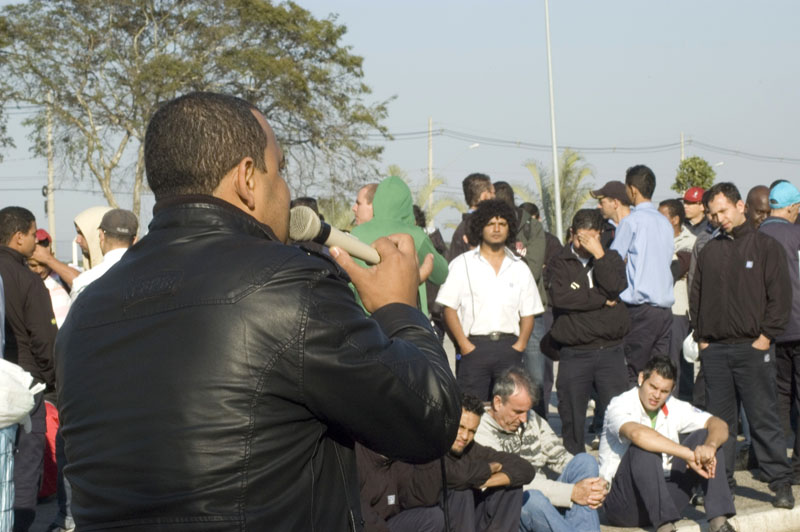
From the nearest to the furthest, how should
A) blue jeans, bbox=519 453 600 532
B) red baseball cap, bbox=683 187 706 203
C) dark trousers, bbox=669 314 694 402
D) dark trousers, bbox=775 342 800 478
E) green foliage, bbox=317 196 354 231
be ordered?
blue jeans, bbox=519 453 600 532, dark trousers, bbox=775 342 800 478, dark trousers, bbox=669 314 694 402, red baseball cap, bbox=683 187 706 203, green foliage, bbox=317 196 354 231

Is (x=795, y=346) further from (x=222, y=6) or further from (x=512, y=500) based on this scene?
(x=222, y=6)

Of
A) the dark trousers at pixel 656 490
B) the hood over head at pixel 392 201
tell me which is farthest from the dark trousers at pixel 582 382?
the hood over head at pixel 392 201

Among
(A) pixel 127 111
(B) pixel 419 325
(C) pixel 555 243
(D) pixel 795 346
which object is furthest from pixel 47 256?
(A) pixel 127 111

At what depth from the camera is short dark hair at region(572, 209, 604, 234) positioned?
852 centimetres

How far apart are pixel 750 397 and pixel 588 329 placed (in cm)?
129

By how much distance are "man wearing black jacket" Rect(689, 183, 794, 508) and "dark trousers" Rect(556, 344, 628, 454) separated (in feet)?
2.20

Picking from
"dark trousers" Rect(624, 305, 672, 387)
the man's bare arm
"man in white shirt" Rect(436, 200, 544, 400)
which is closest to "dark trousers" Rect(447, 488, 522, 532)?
"man in white shirt" Rect(436, 200, 544, 400)

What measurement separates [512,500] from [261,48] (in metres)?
26.2

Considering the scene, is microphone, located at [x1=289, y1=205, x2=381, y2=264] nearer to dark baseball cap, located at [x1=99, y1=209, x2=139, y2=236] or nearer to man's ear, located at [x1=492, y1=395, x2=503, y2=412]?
dark baseball cap, located at [x1=99, y1=209, x2=139, y2=236]

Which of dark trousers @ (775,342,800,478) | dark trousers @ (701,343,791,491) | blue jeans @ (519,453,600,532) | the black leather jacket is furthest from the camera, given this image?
dark trousers @ (775,342,800,478)

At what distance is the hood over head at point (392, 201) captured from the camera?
568 centimetres

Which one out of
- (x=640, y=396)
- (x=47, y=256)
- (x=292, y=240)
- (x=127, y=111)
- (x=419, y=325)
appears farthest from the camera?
(x=127, y=111)

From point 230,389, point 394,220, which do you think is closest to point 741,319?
point 394,220

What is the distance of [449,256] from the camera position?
33.9 feet
